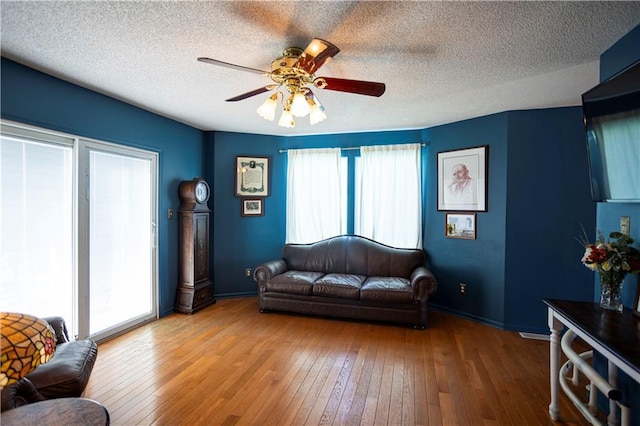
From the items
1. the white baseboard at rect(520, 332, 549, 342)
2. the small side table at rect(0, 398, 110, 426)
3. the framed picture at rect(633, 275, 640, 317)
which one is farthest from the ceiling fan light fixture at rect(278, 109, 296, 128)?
the white baseboard at rect(520, 332, 549, 342)

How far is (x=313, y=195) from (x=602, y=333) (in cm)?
370

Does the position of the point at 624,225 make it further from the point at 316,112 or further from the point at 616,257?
the point at 316,112

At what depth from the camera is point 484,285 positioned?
145 inches

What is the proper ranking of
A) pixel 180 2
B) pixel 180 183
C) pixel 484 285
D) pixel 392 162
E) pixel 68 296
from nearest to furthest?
pixel 180 2 < pixel 68 296 < pixel 484 285 < pixel 180 183 < pixel 392 162

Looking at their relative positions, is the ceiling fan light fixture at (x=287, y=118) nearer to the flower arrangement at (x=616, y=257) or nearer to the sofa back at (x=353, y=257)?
the flower arrangement at (x=616, y=257)

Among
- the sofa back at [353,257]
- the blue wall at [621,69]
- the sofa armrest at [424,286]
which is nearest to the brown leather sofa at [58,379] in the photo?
the sofa back at [353,257]

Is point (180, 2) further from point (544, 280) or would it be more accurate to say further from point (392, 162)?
point (544, 280)

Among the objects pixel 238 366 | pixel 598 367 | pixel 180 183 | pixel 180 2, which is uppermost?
pixel 180 2

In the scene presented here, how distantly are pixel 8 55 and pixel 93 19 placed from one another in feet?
3.63

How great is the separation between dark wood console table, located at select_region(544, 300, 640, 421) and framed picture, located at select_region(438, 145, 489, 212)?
1893 mm

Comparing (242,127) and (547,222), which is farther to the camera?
(242,127)

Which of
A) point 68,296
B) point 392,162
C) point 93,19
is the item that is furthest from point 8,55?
point 392,162

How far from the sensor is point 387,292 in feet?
11.6

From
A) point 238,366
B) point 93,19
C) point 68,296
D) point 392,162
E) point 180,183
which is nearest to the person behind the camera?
point 93,19
